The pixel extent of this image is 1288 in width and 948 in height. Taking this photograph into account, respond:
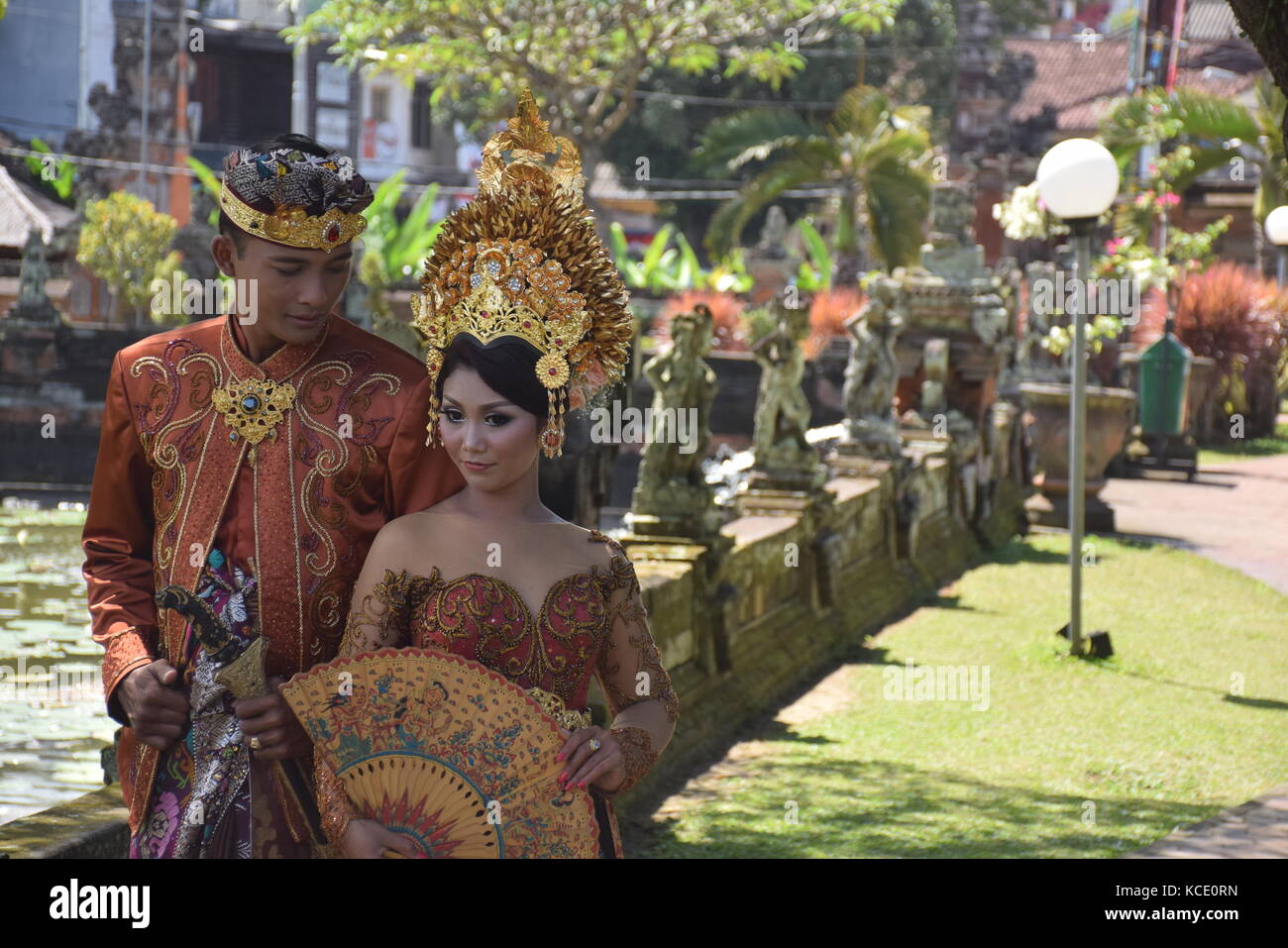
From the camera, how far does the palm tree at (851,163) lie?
85.3ft

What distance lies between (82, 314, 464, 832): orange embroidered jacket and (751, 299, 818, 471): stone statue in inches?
263

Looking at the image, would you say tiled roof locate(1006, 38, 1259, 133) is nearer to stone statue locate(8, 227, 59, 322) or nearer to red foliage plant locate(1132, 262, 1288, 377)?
red foliage plant locate(1132, 262, 1288, 377)

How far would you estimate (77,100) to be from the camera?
1396 inches

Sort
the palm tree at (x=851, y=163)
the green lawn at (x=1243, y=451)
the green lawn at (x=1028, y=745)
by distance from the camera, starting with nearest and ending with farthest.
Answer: the green lawn at (x=1028, y=745), the green lawn at (x=1243, y=451), the palm tree at (x=851, y=163)

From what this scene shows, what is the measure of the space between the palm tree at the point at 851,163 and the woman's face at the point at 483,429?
23.1 meters

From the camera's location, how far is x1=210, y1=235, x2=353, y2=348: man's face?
2.95 m

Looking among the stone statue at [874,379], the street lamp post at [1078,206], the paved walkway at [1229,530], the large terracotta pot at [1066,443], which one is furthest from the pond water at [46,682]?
the large terracotta pot at [1066,443]

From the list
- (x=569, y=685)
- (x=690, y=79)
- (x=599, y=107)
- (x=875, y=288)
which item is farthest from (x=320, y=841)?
(x=690, y=79)

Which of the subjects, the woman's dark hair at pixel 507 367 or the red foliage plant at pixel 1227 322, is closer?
the woman's dark hair at pixel 507 367

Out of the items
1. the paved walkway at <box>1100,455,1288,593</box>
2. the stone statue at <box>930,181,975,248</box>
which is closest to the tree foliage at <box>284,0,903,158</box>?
the stone statue at <box>930,181,975,248</box>

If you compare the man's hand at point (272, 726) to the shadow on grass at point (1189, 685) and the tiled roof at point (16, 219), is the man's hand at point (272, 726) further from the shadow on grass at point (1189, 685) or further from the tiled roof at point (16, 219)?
the tiled roof at point (16, 219)

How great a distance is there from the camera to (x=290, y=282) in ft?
9.73
